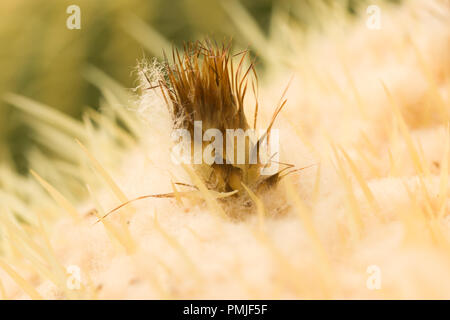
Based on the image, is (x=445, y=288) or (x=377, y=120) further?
(x=377, y=120)

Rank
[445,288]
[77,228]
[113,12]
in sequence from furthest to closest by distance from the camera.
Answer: [113,12] < [77,228] < [445,288]

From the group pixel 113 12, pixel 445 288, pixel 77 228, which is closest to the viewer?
pixel 445 288

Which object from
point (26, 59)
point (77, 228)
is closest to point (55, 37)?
point (26, 59)
